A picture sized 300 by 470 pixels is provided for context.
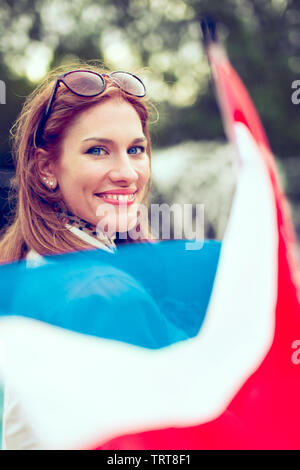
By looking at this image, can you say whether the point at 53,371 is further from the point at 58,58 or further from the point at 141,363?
the point at 58,58

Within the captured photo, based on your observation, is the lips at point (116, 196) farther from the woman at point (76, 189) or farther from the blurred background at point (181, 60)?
the blurred background at point (181, 60)

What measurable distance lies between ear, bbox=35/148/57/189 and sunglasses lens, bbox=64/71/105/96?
0.13m

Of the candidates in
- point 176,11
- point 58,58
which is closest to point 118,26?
point 176,11

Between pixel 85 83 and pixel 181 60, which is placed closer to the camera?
pixel 85 83

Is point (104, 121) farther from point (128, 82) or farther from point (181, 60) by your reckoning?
point (181, 60)

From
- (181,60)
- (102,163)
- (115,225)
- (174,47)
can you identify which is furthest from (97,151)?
(174,47)

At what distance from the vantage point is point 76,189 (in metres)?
0.76


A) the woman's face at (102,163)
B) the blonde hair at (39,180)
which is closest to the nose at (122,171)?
the woman's face at (102,163)

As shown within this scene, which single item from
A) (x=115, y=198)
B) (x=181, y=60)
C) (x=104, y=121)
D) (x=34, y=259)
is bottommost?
(x=34, y=259)

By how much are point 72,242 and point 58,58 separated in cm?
64

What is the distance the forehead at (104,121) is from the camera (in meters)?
0.74

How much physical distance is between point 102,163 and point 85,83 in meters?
0.14

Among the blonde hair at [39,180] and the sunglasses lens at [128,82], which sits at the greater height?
the sunglasses lens at [128,82]

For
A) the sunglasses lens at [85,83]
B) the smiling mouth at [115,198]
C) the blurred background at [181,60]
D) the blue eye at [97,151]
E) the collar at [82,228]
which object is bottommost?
the collar at [82,228]
